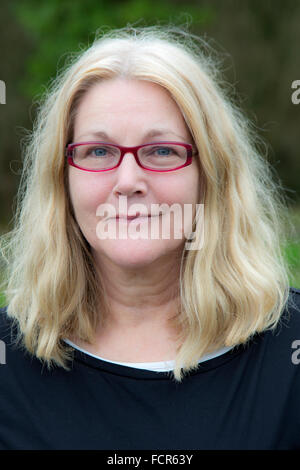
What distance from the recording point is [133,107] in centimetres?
200

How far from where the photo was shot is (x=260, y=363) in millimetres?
2033

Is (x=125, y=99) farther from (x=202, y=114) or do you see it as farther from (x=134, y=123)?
(x=202, y=114)

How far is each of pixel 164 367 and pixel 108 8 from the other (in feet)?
25.1

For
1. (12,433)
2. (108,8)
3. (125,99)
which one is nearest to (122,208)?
(125,99)

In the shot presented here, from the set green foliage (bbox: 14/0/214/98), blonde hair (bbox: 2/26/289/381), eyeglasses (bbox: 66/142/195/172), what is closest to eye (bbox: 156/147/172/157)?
eyeglasses (bbox: 66/142/195/172)

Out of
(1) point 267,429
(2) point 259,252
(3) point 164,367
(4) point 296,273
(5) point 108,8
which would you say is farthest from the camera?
(5) point 108,8

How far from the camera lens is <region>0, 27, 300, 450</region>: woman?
6.47 ft

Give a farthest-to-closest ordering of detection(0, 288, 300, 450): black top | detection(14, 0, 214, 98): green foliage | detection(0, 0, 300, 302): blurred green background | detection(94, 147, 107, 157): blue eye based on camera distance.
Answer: detection(0, 0, 300, 302): blurred green background < detection(14, 0, 214, 98): green foliage < detection(94, 147, 107, 157): blue eye < detection(0, 288, 300, 450): black top

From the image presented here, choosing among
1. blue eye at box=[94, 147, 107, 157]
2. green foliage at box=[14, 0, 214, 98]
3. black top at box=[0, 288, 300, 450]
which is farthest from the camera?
green foliage at box=[14, 0, 214, 98]

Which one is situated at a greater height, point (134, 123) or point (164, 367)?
point (134, 123)

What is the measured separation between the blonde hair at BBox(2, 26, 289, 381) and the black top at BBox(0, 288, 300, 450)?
0.07 metres

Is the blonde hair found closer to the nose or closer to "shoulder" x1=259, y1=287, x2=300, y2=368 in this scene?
"shoulder" x1=259, y1=287, x2=300, y2=368

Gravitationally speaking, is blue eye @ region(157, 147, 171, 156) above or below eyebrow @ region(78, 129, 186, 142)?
below

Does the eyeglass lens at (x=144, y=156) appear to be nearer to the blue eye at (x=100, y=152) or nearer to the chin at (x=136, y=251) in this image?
the blue eye at (x=100, y=152)
